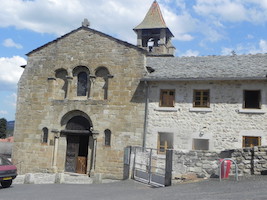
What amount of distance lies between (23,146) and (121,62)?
766 cm

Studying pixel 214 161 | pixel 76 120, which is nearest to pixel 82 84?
pixel 76 120

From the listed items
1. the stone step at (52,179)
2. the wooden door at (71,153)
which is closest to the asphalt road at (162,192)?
the stone step at (52,179)

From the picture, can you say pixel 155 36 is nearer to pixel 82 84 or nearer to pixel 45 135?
pixel 82 84

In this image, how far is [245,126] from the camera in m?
15.9

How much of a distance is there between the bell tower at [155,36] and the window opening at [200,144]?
1161 cm

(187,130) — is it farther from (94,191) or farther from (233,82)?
(94,191)

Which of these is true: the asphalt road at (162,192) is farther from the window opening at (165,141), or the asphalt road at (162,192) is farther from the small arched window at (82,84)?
the small arched window at (82,84)

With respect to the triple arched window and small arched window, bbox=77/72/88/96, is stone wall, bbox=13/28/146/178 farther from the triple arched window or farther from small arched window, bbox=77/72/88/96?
small arched window, bbox=77/72/88/96

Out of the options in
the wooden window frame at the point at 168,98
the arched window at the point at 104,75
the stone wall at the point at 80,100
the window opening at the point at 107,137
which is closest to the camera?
the wooden window frame at the point at 168,98

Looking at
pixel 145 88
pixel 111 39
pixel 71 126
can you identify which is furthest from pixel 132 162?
pixel 111 39

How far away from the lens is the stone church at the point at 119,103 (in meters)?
16.2

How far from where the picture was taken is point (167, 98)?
17.4 metres

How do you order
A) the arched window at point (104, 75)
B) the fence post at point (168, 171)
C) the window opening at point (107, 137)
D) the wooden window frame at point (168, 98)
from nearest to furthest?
the fence post at point (168, 171) → the wooden window frame at point (168, 98) → the window opening at point (107, 137) → the arched window at point (104, 75)

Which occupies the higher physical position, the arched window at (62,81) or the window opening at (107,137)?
the arched window at (62,81)
